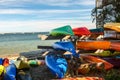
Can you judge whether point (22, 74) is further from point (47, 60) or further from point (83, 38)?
point (83, 38)

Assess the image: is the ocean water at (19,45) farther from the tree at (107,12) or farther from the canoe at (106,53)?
the canoe at (106,53)

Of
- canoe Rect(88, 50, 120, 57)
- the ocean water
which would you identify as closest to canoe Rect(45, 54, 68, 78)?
canoe Rect(88, 50, 120, 57)

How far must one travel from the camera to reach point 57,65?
12.1 m

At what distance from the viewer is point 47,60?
12.4 meters

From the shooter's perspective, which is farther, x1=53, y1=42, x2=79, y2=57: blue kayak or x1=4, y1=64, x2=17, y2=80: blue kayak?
x1=53, y1=42, x2=79, y2=57: blue kayak

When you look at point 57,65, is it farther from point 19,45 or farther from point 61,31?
point 19,45

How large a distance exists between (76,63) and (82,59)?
1.01 metres

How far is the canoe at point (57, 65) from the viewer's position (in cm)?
1167

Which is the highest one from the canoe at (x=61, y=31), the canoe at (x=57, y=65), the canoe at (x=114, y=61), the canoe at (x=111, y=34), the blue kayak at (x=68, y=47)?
the canoe at (x=61, y=31)

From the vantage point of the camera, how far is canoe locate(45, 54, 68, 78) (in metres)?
11.7

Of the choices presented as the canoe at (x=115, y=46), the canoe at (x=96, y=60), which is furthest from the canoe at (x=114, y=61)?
the canoe at (x=115, y=46)

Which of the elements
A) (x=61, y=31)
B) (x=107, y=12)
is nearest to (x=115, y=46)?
(x=61, y=31)

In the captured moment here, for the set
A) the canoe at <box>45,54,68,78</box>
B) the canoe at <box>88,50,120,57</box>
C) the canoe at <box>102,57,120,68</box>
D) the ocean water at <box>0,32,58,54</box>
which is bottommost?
the ocean water at <box>0,32,58,54</box>

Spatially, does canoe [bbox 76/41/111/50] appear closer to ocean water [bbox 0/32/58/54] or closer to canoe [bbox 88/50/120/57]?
canoe [bbox 88/50/120/57]
